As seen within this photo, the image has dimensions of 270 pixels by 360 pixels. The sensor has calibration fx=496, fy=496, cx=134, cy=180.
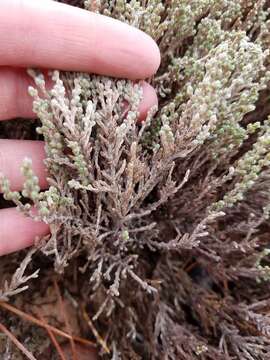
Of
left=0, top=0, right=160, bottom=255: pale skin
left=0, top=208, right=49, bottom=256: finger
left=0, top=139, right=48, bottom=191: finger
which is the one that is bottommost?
left=0, top=208, right=49, bottom=256: finger

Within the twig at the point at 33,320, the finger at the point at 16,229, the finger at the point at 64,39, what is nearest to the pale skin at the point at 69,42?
the finger at the point at 64,39

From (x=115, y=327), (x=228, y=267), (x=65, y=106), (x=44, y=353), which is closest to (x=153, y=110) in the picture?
(x=65, y=106)

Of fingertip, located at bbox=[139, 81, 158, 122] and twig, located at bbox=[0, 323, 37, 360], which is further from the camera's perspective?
twig, located at bbox=[0, 323, 37, 360]

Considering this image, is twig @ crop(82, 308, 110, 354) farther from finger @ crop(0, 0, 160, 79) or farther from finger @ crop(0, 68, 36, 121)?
finger @ crop(0, 0, 160, 79)

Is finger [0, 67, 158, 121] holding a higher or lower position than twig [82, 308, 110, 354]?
higher

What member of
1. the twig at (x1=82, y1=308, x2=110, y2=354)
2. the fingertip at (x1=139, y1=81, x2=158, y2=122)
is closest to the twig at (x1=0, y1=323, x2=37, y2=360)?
the twig at (x1=82, y1=308, x2=110, y2=354)

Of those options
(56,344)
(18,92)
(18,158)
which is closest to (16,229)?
(18,158)

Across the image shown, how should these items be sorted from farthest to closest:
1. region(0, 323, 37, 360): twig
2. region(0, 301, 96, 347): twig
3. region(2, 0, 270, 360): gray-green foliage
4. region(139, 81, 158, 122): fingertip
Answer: region(0, 301, 96, 347): twig, region(0, 323, 37, 360): twig, region(139, 81, 158, 122): fingertip, region(2, 0, 270, 360): gray-green foliage

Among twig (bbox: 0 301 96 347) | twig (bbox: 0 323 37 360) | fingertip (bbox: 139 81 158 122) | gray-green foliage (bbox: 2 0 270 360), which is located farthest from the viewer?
twig (bbox: 0 301 96 347)
